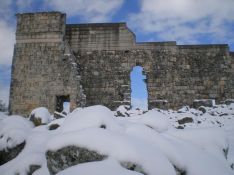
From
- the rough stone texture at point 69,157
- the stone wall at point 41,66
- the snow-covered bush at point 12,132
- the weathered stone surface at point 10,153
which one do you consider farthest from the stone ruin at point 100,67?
the rough stone texture at point 69,157

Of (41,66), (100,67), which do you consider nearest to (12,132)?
(41,66)

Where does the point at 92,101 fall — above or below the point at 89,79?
below

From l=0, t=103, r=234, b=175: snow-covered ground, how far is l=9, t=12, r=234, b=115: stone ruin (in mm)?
6672

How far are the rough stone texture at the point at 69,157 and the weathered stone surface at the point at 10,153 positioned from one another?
7.78 ft

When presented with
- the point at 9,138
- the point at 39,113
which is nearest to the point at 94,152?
the point at 9,138

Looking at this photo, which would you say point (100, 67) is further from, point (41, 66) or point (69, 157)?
point (69, 157)

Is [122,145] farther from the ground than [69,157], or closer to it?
farther from the ground

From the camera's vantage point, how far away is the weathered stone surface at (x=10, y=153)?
6.69 meters

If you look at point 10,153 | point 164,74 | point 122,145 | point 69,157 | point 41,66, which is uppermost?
point 41,66

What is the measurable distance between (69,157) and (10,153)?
291 centimetres

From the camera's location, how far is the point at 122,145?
404 centimetres

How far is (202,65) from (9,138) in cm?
1125

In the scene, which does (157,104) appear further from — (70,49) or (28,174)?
(28,174)

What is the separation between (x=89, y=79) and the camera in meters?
15.3
